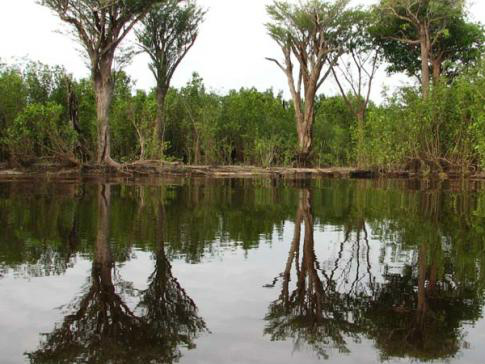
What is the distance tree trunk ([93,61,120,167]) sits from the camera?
27750mm

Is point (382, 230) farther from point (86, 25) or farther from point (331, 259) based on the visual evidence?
point (86, 25)

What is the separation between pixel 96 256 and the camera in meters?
7.75

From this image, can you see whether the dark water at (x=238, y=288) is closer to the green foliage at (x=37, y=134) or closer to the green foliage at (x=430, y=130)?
the green foliage at (x=37, y=134)

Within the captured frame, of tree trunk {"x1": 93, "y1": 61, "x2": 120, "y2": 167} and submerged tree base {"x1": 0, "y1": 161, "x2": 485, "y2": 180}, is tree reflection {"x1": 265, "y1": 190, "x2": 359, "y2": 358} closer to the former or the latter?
submerged tree base {"x1": 0, "y1": 161, "x2": 485, "y2": 180}

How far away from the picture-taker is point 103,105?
28.2m

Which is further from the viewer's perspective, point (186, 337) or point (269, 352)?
point (186, 337)

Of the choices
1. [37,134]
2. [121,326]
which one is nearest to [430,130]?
[37,134]

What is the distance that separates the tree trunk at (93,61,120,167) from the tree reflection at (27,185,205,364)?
72.3ft

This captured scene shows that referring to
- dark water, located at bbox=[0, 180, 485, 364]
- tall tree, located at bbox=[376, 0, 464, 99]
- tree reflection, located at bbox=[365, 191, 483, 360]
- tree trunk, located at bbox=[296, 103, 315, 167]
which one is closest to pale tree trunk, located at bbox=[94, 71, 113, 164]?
tree trunk, located at bbox=[296, 103, 315, 167]

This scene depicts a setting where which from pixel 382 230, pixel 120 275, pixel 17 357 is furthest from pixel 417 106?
pixel 17 357

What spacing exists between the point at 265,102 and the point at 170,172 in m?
17.6

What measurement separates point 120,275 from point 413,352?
3704 millimetres

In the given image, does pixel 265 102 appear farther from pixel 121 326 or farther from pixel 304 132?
pixel 121 326

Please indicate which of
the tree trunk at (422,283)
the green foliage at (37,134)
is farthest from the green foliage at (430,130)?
the tree trunk at (422,283)
